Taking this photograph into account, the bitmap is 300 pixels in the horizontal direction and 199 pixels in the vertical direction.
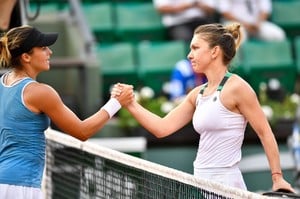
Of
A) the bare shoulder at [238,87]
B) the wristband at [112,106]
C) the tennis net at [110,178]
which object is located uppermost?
the bare shoulder at [238,87]

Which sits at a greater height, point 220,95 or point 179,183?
point 220,95

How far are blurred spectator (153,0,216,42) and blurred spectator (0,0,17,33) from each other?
454 centimetres

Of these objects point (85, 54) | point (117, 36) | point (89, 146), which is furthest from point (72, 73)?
point (89, 146)

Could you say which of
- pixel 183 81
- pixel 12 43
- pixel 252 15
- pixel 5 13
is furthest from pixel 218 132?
pixel 252 15

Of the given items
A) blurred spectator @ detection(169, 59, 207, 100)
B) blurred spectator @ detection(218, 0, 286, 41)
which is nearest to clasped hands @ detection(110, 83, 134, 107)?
blurred spectator @ detection(169, 59, 207, 100)

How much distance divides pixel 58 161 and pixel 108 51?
3363 mm

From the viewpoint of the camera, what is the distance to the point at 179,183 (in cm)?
587

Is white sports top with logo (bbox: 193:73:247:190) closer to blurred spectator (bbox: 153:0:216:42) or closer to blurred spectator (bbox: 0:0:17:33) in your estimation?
blurred spectator (bbox: 0:0:17:33)

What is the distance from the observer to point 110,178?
7160mm

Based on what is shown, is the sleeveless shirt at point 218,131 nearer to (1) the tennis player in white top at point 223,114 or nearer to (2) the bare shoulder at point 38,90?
(1) the tennis player in white top at point 223,114

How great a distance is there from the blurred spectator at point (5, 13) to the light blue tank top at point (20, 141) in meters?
1.94

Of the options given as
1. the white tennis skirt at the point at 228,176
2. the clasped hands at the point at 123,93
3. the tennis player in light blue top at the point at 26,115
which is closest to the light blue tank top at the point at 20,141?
the tennis player in light blue top at the point at 26,115

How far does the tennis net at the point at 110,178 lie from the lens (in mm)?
5664

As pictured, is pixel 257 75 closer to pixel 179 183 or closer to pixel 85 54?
pixel 85 54
